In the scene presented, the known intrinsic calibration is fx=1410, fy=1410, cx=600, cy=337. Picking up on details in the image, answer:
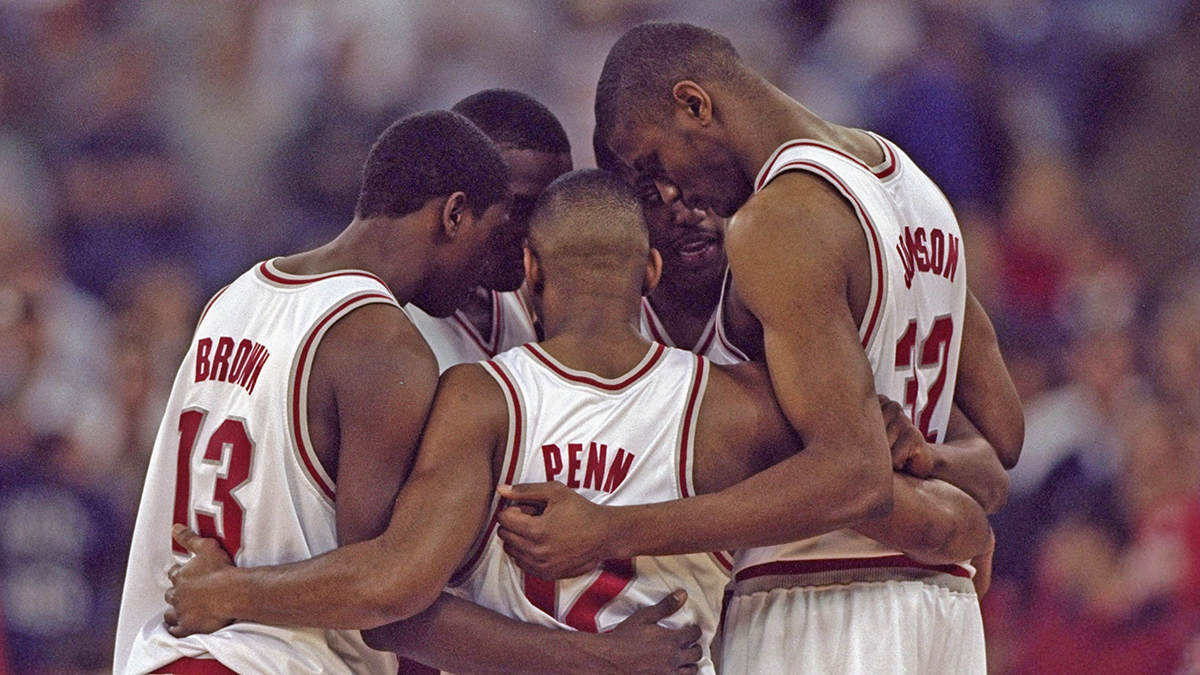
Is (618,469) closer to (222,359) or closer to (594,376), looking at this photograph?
(594,376)

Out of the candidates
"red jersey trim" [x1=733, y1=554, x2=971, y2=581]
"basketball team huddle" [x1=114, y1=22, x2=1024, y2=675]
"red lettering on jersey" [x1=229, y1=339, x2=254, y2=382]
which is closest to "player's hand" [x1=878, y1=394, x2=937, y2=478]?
"basketball team huddle" [x1=114, y1=22, x2=1024, y2=675]

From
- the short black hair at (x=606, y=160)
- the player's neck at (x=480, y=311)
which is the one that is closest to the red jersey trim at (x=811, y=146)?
the short black hair at (x=606, y=160)

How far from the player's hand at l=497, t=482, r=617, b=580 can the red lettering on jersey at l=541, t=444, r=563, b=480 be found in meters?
0.06

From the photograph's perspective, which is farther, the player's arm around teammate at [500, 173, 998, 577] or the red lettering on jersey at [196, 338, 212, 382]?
the red lettering on jersey at [196, 338, 212, 382]

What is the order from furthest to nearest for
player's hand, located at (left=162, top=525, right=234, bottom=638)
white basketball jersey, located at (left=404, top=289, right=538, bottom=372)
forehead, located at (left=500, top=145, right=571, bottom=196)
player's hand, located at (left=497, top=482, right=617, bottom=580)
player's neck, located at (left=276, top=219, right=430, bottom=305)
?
forehead, located at (left=500, top=145, right=571, bottom=196) → white basketball jersey, located at (left=404, top=289, right=538, bottom=372) → player's neck, located at (left=276, top=219, right=430, bottom=305) → player's hand, located at (left=162, top=525, right=234, bottom=638) → player's hand, located at (left=497, top=482, right=617, bottom=580)

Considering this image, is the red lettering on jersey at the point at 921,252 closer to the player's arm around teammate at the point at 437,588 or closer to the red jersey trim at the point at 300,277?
the player's arm around teammate at the point at 437,588

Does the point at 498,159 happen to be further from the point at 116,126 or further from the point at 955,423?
the point at 116,126

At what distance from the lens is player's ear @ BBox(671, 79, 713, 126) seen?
11.1 feet

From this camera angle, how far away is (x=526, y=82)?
747cm

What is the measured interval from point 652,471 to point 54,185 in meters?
5.12

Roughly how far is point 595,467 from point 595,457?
2cm

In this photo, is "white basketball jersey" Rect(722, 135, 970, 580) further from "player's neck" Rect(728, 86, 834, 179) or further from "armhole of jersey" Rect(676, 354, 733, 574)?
"armhole of jersey" Rect(676, 354, 733, 574)

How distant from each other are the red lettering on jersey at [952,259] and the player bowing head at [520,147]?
111 centimetres

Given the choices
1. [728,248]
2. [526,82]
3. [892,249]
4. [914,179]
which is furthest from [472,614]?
[526,82]
